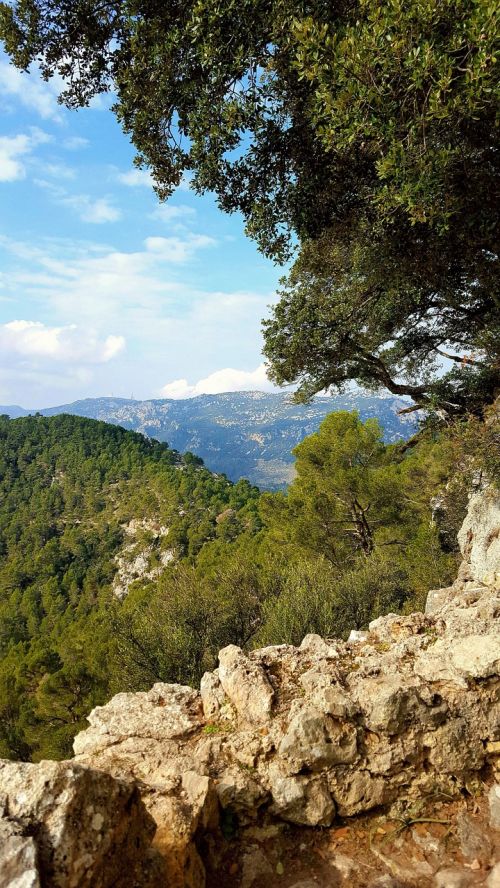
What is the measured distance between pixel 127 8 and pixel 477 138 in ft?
16.9

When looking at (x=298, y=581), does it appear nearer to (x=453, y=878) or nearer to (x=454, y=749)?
(x=454, y=749)

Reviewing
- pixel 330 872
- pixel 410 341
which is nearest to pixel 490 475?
pixel 410 341

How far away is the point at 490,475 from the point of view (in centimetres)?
952

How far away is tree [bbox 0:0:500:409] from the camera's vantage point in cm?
511

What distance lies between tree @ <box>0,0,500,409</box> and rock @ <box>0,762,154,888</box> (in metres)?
6.46

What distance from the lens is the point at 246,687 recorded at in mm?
5211

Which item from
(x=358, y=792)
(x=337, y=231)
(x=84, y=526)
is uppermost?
(x=337, y=231)

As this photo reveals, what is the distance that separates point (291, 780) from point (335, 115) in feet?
23.1

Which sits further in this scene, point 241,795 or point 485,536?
point 485,536

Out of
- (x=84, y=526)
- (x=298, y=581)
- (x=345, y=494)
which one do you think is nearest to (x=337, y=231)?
(x=298, y=581)

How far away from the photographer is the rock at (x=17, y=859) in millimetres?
2388

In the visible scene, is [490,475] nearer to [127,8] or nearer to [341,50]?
[341,50]

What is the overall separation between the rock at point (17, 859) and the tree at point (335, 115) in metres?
6.70

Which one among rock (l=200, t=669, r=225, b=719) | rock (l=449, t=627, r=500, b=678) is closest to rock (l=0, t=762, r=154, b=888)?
rock (l=200, t=669, r=225, b=719)
